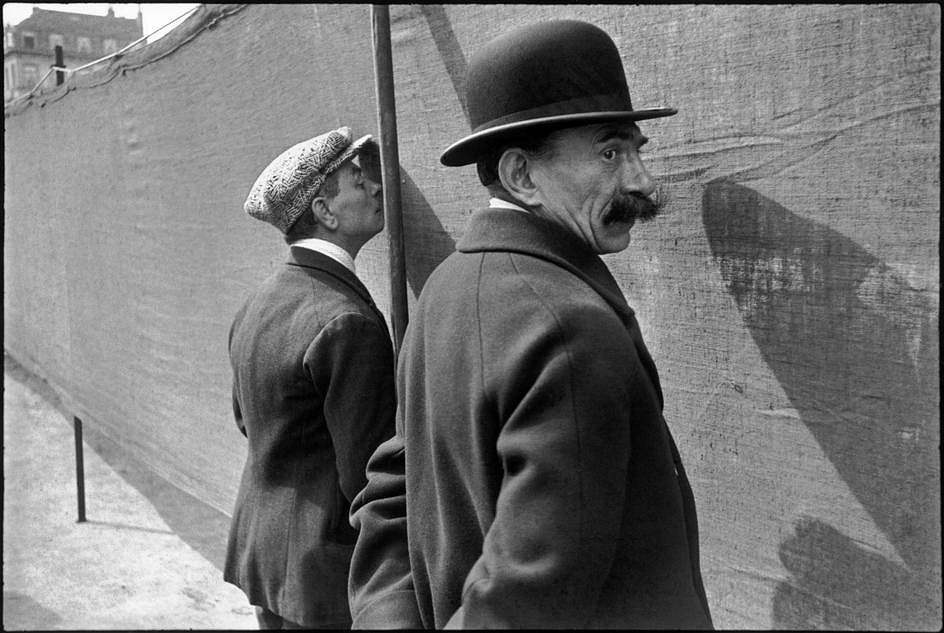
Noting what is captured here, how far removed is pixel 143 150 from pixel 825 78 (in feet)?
11.1

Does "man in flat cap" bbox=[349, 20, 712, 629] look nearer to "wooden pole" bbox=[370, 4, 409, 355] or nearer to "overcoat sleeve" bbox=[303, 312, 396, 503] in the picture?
"overcoat sleeve" bbox=[303, 312, 396, 503]

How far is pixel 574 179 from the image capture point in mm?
1338

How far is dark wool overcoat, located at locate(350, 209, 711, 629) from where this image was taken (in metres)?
1.11

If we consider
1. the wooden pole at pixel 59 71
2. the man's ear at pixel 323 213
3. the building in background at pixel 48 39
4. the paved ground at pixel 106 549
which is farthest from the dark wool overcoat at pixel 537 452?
the building in background at pixel 48 39

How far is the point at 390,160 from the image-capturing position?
2275mm

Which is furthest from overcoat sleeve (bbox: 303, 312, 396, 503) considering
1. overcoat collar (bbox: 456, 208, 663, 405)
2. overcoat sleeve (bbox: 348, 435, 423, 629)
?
overcoat collar (bbox: 456, 208, 663, 405)

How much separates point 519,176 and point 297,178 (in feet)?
3.29

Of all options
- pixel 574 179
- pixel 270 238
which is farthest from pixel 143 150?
pixel 574 179

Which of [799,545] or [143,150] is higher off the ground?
[143,150]

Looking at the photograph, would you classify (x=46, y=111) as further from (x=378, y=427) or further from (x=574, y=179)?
(x=574, y=179)

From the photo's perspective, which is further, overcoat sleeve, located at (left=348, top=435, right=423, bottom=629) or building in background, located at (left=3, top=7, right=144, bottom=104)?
building in background, located at (left=3, top=7, right=144, bottom=104)

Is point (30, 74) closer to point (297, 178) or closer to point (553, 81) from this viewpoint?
point (297, 178)

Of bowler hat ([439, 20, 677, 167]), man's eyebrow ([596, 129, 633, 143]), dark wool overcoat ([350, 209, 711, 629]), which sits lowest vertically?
dark wool overcoat ([350, 209, 711, 629])

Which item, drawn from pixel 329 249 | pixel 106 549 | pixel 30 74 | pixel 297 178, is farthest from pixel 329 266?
pixel 30 74
